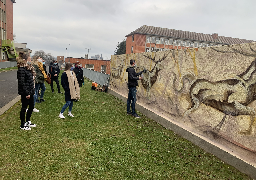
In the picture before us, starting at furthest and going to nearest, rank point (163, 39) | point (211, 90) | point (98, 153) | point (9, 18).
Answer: point (163, 39), point (9, 18), point (211, 90), point (98, 153)

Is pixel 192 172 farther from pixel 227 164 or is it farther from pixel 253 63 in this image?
pixel 253 63

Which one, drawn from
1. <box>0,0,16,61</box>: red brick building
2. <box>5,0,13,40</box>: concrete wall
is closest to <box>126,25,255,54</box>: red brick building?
<box>5,0,13,40</box>: concrete wall

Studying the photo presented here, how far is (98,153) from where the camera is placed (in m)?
4.40

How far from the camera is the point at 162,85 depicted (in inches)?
288

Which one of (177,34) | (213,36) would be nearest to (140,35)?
(177,34)

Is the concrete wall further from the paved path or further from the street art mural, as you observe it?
the street art mural

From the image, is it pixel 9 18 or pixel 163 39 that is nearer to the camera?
pixel 9 18

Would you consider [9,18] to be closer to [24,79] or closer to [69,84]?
[69,84]

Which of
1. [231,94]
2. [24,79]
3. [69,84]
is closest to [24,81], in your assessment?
[24,79]

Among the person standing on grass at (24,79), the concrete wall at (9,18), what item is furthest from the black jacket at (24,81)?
the concrete wall at (9,18)

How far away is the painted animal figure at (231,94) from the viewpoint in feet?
13.2

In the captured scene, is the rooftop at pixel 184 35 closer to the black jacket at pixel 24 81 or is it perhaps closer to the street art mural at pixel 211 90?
the street art mural at pixel 211 90

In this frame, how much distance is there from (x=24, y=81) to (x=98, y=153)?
2576 millimetres

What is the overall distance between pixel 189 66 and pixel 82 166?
3922 mm
